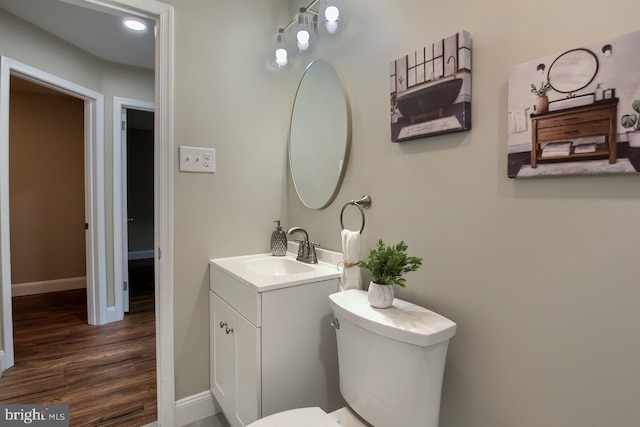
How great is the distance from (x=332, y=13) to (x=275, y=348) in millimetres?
1415

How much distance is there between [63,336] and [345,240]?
2692 millimetres

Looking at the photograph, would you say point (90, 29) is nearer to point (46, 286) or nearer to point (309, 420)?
point (309, 420)

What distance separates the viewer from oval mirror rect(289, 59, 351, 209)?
4.86 ft

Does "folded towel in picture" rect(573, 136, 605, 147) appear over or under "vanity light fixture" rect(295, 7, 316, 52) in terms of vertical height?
under

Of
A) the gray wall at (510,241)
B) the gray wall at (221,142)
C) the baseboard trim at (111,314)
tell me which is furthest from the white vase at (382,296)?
the baseboard trim at (111,314)

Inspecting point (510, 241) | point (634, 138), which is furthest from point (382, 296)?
point (634, 138)

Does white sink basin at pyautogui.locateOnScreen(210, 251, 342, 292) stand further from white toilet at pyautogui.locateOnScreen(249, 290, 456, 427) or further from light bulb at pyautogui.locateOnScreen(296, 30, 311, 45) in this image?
light bulb at pyautogui.locateOnScreen(296, 30, 311, 45)

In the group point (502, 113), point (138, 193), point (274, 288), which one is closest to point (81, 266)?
point (138, 193)

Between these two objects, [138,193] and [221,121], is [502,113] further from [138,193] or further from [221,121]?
[138,193]

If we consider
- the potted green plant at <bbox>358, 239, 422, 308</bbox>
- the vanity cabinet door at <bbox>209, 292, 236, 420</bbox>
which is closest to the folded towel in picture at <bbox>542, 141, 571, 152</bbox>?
the potted green plant at <bbox>358, 239, 422, 308</bbox>

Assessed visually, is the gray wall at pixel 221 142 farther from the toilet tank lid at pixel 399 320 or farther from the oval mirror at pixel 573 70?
the oval mirror at pixel 573 70

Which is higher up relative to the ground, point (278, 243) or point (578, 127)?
point (578, 127)

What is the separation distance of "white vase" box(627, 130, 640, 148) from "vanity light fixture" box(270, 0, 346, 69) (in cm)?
112

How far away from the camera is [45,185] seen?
3.56 metres
